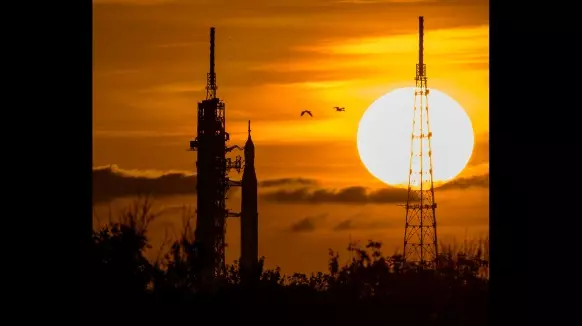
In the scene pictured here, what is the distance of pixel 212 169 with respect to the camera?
87938 mm

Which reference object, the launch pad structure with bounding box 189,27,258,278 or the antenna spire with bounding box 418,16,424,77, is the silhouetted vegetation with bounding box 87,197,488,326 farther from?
the launch pad structure with bounding box 189,27,258,278

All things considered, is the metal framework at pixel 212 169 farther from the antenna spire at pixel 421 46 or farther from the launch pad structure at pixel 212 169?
the antenna spire at pixel 421 46

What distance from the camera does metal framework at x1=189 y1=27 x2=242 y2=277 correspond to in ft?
280

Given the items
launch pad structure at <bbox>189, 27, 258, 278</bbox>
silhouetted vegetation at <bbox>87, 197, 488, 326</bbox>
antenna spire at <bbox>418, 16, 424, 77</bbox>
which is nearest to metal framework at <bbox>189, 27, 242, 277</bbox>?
launch pad structure at <bbox>189, 27, 258, 278</bbox>

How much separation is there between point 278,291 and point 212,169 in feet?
171

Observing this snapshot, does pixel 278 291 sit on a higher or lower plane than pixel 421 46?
lower

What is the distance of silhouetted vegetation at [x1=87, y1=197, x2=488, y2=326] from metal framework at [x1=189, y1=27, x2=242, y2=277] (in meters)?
42.5

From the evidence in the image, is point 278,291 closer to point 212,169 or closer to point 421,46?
point 421,46

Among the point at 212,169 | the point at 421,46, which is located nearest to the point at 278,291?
the point at 421,46

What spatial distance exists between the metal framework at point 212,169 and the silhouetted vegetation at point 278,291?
42.5 m
